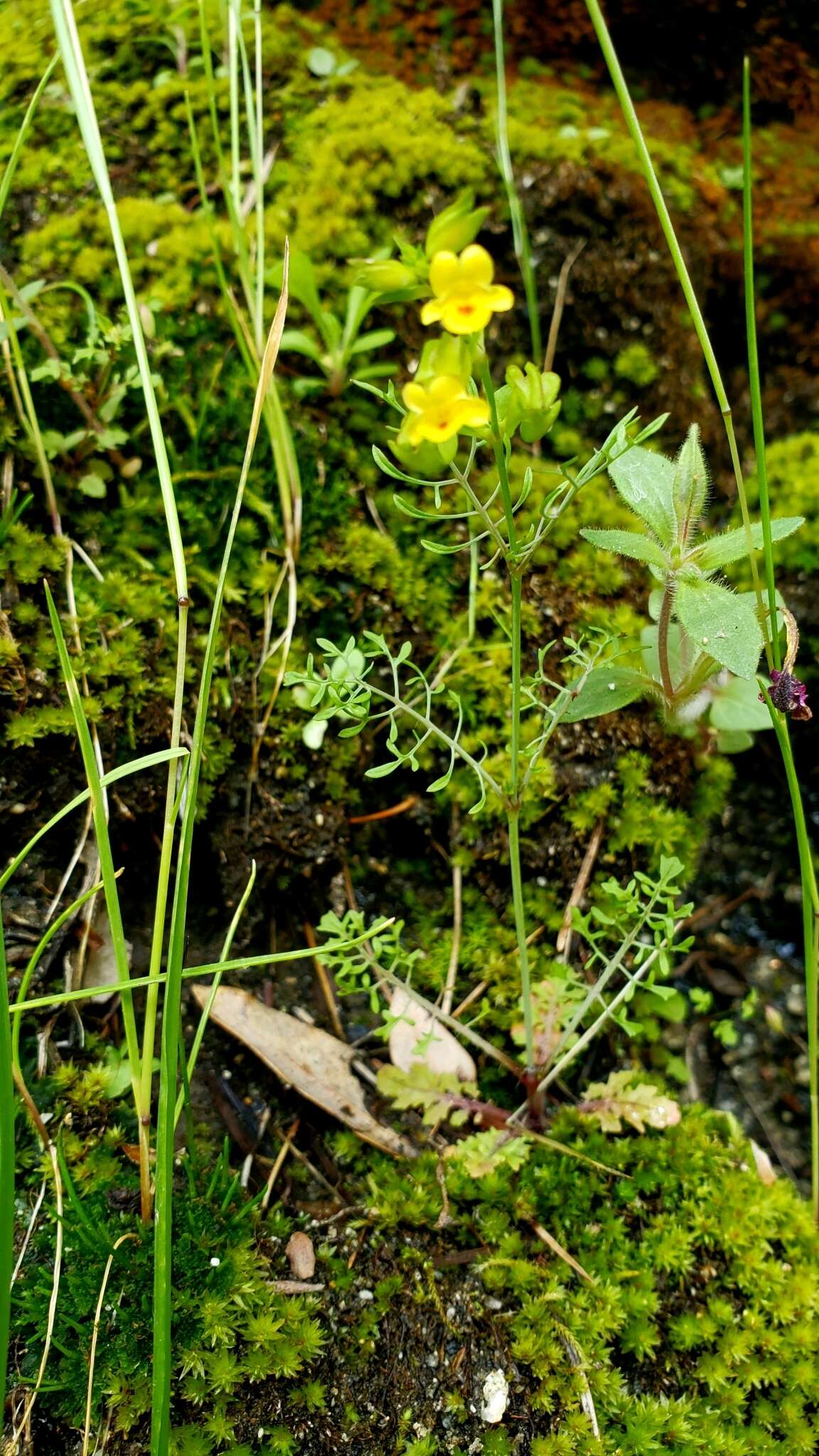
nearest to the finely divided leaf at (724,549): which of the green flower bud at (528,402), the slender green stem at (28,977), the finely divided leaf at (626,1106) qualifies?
the green flower bud at (528,402)

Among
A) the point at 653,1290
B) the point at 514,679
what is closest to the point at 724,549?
the point at 514,679

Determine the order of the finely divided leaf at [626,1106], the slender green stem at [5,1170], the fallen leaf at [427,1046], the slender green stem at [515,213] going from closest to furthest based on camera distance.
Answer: the slender green stem at [5,1170]
the finely divided leaf at [626,1106]
the fallen leaf at [427,1046]
the slender green stem at [515,213]

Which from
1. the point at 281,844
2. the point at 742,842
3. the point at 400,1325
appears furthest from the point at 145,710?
the point at 742,842

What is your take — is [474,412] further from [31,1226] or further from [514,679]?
[31,1226]

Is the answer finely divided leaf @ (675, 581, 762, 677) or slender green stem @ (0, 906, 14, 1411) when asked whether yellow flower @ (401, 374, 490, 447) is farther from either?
slender green stem @ (0, 906, 14, 1411)

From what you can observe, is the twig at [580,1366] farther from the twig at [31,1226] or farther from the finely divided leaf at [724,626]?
the finely divided leaf at [724,626]
